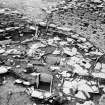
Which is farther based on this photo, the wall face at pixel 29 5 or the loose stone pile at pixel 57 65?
the wall face at pixel 29 5

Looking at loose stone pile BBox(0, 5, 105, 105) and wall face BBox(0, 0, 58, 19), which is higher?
wall face BBox(0, 0, 58, 19)

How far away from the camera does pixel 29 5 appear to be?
4527 millimetres

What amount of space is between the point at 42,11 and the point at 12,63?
203 centimetres

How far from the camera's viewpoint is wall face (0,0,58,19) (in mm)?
4098

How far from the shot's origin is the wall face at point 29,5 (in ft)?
13.4

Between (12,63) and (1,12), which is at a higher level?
(1,12)

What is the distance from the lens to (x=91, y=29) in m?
3.59

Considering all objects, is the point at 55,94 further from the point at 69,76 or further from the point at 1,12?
the point at 1,12

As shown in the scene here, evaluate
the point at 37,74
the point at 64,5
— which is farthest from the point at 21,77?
the point at 64,5

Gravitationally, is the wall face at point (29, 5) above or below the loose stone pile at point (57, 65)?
above

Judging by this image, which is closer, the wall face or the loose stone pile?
the loose stone pile

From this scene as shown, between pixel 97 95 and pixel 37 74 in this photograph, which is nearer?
pixel 97 95

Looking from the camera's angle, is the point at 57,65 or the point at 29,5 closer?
the point at 57,65

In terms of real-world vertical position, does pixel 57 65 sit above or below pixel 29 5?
below
